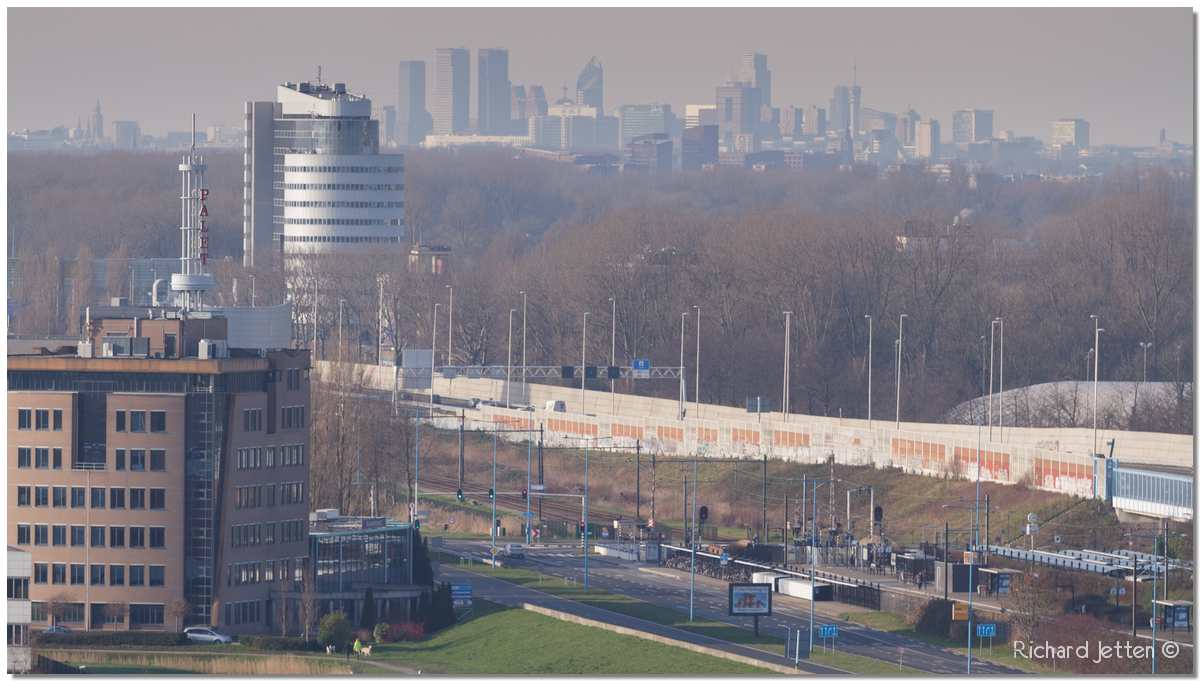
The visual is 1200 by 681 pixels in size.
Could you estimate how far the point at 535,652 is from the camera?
70.4 meters

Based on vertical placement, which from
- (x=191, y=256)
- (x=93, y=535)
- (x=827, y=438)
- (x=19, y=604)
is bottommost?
(x=19, y=604)

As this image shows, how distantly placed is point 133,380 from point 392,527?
9203 millimetres

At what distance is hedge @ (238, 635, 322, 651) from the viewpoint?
69938 millimetres

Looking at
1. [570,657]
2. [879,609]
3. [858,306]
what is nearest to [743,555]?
[879,609]

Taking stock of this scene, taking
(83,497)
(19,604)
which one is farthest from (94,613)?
(83,497)

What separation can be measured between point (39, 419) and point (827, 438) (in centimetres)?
3838

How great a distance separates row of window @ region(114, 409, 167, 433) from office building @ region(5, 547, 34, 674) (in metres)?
4.32

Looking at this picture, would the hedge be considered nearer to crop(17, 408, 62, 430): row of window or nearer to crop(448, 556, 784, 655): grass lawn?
crop(17, 408, 62, 430): row of window

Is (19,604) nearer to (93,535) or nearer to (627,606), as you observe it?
(93,535)

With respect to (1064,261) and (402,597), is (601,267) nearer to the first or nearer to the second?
(1064,261)

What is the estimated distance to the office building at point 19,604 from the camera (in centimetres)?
6779

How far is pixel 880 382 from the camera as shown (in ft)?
439

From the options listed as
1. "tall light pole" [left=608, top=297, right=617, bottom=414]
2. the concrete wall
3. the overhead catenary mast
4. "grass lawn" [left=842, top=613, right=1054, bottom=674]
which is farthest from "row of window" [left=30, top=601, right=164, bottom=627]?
"tall light pole" [left=608, top=297, right=617, bottom=414]

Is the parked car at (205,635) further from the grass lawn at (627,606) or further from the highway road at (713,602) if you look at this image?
Answer: the highway road at (713,602)
